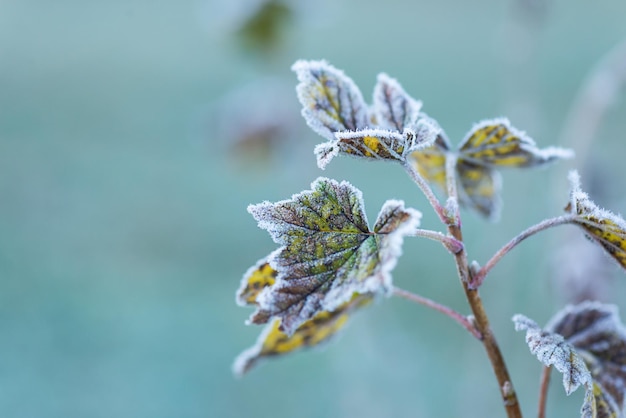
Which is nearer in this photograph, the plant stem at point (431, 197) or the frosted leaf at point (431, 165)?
the plant stem at point (431, 197)

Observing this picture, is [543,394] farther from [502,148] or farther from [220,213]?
[220,213]

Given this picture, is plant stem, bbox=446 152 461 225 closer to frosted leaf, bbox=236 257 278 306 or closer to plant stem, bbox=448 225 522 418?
plant stem, bbox=448 225 522 418

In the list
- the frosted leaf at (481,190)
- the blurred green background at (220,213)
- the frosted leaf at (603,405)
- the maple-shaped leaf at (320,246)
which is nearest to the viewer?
the maple-shaped leaf at (320,246)

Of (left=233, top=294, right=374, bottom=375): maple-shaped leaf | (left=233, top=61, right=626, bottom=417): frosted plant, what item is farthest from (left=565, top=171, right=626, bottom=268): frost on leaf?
(left=233, top=294, right=374, bottom=375): maple-shaped leaf

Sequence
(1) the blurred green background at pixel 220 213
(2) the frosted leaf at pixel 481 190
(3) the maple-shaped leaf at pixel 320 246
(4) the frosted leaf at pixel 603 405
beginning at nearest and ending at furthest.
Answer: (3) the maple-shaped leaf at pixel 320 246, (4) the frosted leaf at pixel 603 405, (2) the frosted leaf at pixel 481 190, (1) the blurred green background at pixel 220 213

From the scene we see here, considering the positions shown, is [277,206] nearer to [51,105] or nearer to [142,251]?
[142,251]

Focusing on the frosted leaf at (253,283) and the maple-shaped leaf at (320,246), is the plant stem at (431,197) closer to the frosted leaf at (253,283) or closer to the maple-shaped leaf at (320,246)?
the maple-shaped leaf at (320,246)

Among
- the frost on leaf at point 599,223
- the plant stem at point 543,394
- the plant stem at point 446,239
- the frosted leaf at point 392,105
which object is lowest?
the plant stem at point 543,394

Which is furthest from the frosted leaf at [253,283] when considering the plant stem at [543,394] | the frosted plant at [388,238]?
the plant stem at [543,394]
